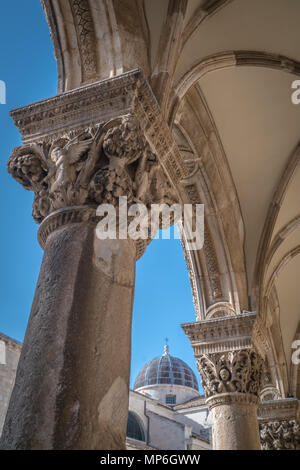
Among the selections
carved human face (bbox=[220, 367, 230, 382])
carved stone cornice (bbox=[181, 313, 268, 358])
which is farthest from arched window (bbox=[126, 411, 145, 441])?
carved human face (bbox=[220, 367, 230, 382])

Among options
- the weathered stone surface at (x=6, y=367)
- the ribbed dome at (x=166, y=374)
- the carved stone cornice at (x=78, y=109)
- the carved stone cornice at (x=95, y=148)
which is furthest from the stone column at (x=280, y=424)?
the ribbed dome at (x=166, y=374)

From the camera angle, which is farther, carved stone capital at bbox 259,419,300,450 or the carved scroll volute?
carved stone capital at bbox 259,419,300,450

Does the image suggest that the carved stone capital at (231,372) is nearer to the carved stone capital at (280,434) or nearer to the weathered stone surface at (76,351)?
the carved stone capital at (280,434)

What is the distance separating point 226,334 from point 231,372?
1.49 ft

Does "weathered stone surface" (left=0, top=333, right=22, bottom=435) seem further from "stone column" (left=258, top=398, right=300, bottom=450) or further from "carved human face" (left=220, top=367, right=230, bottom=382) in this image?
"carved human face" (left=220, top=367, right=230, bottom=382)

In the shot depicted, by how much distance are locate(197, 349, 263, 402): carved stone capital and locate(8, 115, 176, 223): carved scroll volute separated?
2.76 metres

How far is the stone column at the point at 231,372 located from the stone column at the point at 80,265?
2.65 meters

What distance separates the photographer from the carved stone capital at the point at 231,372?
4.98 m

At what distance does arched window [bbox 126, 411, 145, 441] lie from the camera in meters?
24.3

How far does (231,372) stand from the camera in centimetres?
508

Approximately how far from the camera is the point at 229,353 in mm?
5223

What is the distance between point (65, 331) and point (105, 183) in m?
0.90
